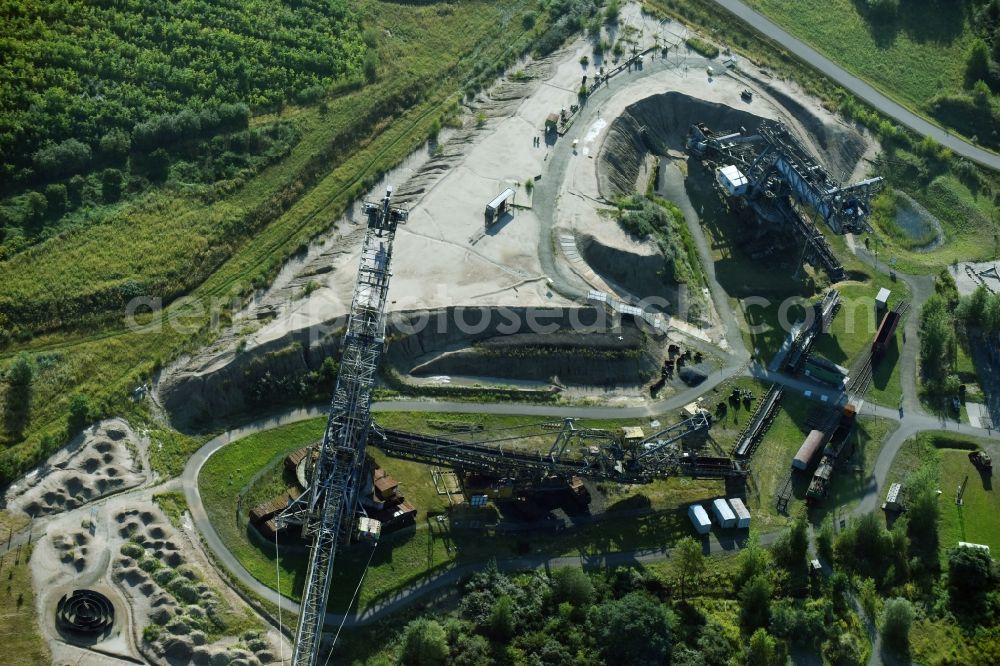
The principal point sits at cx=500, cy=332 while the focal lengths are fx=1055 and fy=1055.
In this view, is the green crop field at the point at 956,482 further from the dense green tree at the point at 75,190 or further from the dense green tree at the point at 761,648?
the dense green tree at the point at 75,190

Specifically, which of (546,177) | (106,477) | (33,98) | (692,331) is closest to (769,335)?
(692,331)

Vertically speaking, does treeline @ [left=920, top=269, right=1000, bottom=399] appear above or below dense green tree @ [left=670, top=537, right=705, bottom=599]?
above

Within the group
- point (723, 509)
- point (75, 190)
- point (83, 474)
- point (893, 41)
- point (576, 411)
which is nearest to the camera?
point (83, 474)

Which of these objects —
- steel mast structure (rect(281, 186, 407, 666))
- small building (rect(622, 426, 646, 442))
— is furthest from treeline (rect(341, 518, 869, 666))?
small building (rect(622, 426, 646, 442))

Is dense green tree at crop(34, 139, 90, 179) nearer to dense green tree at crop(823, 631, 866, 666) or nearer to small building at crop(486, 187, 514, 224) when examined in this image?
small building at crop(486, 187, 514, 224)

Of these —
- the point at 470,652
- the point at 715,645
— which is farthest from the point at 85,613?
the point at 715,645

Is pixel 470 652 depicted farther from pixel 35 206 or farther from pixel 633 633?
pixel 35 206

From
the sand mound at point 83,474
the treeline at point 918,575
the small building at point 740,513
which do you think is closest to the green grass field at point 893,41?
the treeline at point 918,575
